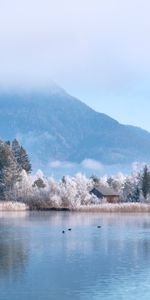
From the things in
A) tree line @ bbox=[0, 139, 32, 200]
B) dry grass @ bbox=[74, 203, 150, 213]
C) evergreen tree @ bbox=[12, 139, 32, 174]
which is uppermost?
evergreen tree @ bbox=[12, 139, 32, 174]

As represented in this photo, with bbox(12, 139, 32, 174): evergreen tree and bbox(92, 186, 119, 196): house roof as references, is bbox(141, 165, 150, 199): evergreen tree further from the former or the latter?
bbox(12, 139, 32, 174): evergreen tree

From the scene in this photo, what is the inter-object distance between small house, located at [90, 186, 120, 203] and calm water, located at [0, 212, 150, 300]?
72455 millimetres

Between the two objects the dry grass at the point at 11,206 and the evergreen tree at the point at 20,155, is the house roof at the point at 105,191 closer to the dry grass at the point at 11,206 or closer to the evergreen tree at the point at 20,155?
the evergreen tree at the point at 20,155

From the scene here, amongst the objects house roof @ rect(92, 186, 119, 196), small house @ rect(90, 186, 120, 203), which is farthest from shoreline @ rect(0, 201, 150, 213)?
house roof @ rect(92, 186, 119, 196)

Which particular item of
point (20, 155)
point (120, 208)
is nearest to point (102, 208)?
point (120, 208)

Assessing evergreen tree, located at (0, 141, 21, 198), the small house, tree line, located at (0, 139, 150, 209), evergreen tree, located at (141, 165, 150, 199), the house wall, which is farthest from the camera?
the house wall

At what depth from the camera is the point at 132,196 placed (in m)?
132

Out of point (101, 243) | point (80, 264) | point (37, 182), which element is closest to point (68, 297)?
point (80, 264)

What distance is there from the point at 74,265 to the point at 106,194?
9688 cm

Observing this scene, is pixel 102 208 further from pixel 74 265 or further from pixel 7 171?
pixel 74 265

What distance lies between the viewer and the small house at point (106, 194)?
133900 millimetres

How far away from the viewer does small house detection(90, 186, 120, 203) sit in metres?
134

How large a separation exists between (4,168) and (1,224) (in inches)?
1840

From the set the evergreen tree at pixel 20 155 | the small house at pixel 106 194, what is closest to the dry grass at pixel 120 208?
the small house at pixel 106 194
